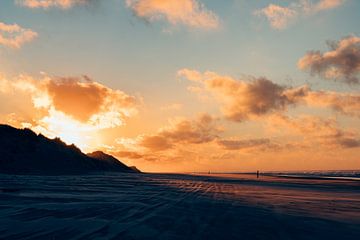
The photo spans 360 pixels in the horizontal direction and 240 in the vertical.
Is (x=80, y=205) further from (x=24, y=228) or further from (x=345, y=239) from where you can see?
(x=345, y=239)

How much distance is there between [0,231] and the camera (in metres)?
9.63

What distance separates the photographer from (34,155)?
8038cm

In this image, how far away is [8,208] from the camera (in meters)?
13.9

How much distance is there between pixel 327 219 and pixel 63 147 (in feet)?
287

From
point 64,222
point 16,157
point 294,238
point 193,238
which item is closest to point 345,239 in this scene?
point 294,238

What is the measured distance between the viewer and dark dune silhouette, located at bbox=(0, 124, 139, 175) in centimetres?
7385

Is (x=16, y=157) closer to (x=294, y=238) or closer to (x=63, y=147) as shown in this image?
(x=63, y=147)

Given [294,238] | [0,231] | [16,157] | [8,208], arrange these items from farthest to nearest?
1. [16,157]
2. [8,208]
3. [294,238]
4. [0,231]

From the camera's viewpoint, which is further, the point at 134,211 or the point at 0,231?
the point at 134,211

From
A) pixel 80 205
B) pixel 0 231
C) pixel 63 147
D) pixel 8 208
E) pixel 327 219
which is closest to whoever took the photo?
pixel 0 231

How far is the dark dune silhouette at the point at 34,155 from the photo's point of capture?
242 feet

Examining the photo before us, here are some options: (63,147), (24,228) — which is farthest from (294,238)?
(63,147)

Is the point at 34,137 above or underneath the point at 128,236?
above

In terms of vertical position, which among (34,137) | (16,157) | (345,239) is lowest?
(345,239)
